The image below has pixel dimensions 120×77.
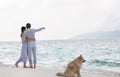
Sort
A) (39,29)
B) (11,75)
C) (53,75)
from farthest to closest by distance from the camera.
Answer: (39,29) → (53,75) → (11,75)

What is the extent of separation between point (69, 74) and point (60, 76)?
0.36 meters

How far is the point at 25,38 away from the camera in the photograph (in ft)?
46.0

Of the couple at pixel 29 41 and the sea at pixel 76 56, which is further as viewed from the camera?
the sea at pixel 76 56

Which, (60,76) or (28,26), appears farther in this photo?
(28,26)

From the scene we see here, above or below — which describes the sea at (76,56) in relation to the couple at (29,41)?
below

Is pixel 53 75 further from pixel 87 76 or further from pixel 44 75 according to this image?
pixel 87 76

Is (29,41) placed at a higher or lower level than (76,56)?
higher

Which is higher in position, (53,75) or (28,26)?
(28,26)

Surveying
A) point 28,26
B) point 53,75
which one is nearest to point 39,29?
point 28,26

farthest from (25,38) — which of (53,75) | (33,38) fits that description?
(53,75)

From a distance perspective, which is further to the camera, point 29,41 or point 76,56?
point 76,56

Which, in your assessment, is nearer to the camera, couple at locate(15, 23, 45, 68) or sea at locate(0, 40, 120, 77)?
couple at locate(15, 23, 45, 68)

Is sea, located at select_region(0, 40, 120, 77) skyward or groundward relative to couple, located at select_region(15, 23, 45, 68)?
groundward

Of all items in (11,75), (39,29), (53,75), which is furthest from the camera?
(39,29)
